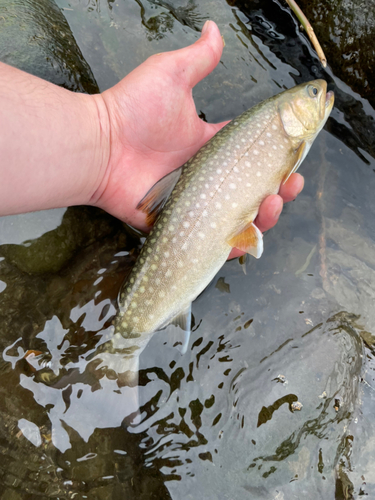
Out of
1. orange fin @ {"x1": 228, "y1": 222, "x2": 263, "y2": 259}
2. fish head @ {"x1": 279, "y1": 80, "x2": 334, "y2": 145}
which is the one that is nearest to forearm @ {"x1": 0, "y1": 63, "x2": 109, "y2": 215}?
orange fin @ {"x1": 228, "y1": 222, "x2": 263, "y2": 259}

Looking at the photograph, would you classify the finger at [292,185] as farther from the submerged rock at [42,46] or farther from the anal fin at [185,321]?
the submerged rock at [42,46]

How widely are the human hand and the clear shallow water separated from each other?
40 centimetres

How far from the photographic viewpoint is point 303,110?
Result: 8.52 feet

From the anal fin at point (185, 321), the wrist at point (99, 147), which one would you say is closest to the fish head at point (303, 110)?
the wrist at point (99, 147)

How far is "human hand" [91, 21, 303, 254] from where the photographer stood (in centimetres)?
262

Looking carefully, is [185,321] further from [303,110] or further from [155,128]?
[303,110]

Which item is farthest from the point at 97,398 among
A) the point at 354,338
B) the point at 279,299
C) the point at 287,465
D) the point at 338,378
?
the point at 354,338

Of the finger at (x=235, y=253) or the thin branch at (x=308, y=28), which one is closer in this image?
the finger at (x=235, y=253)

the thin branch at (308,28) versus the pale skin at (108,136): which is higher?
the thin branch at (308,28)

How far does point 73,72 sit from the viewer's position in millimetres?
3119

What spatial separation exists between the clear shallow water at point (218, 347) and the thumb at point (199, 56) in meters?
0.59

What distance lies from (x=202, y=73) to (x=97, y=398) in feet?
8.51

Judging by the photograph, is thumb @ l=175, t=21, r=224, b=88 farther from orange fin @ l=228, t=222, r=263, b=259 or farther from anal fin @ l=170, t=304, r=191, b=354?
anal fin @ l=170, t=304, r=191, b=354

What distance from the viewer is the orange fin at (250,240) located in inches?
99.0
